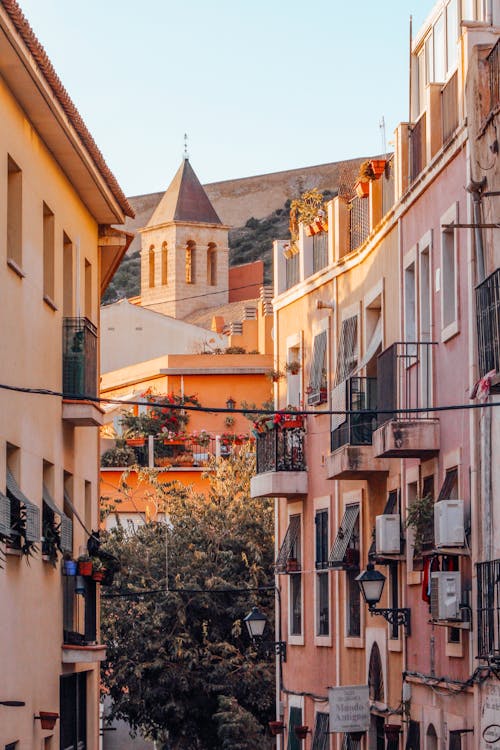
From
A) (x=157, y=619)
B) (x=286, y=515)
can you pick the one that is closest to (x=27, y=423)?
(x=286, y=515)

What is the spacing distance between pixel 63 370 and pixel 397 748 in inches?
270

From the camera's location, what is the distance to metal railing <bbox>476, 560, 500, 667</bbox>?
1724cm

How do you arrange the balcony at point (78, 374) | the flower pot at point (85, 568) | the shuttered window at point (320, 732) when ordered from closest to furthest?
the balcony at point (78, 374)
the flower pot at point (85, 568)
the shuttered window at point (320, 732)

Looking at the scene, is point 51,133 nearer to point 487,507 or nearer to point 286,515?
point 487,507

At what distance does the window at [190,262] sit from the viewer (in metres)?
121

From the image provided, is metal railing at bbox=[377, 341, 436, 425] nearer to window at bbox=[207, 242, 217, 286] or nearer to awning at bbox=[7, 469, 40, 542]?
awning at bbox=[7, 469, 40, 542]

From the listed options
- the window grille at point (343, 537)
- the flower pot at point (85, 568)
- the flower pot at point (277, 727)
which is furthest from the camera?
the flower pot at point (277, 727)

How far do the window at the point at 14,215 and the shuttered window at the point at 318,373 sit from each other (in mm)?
9295

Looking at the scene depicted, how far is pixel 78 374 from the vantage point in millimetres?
23438

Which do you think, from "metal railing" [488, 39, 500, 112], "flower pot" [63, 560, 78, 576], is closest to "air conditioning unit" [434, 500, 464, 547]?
"metal railing" [488, 39, 500, 112]

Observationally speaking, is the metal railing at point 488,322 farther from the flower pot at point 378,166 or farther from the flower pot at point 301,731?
the flower pot at point 301,731

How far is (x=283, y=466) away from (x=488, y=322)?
11.7 metres

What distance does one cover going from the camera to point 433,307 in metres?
21.8

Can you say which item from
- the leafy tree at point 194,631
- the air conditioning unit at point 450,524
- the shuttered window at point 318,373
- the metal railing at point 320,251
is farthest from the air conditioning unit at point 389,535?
the leafy tree at point 194,631
